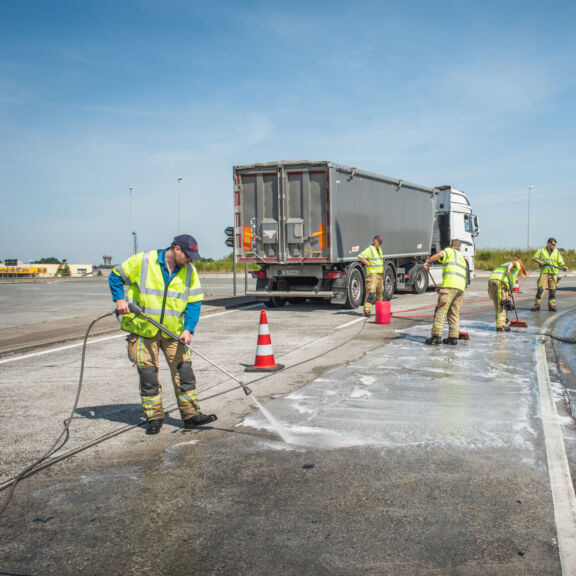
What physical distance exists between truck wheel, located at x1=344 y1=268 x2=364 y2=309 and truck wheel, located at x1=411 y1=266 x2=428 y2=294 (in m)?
4.32

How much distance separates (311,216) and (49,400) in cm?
919

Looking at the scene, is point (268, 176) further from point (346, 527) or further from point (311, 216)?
point (346, 527)

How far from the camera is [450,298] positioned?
31.7ft

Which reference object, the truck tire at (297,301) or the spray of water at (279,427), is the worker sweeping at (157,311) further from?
the truck tire at (297,301)

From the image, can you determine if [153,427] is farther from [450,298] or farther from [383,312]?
[383,312]

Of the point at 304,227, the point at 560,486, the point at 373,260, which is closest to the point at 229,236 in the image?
the point at 304,227

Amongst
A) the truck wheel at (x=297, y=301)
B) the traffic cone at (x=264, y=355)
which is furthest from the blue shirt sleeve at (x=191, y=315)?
the truck wheel at (x=297, y=301)

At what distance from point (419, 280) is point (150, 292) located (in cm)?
1628

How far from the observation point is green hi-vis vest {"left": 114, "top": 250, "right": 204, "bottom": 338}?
4996 mm

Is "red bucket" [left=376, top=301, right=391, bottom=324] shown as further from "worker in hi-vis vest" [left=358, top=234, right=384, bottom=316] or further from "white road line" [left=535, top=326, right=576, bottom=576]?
"white road line" [left=535, top=326, right=576, bottom=576]

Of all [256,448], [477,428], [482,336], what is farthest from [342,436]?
[482,336]

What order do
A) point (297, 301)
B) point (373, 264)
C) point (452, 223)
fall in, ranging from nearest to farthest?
point (373, 264)
point (297, 301)
point (452, 223)

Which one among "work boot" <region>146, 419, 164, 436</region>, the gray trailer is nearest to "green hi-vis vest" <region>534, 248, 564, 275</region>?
the gray trailer

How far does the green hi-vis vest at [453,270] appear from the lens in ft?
31.7
